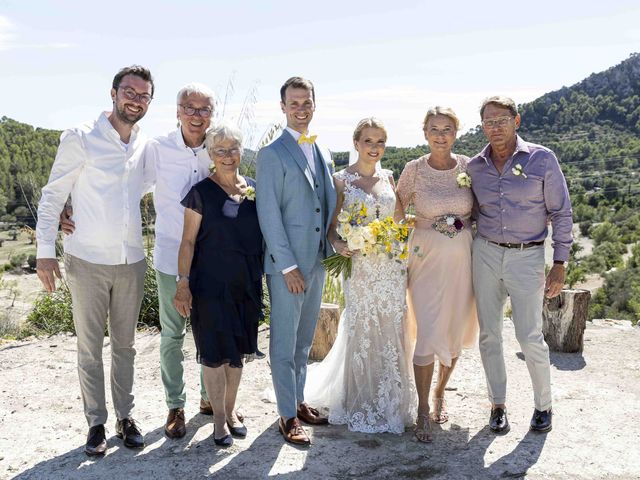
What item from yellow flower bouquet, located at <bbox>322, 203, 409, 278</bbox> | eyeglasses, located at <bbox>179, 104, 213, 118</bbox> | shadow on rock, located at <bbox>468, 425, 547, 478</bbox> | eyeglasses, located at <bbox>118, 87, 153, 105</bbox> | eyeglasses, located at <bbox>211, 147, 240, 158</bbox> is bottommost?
shadow on rock, located at <bbox>468, 425, 547, 478</bbox>

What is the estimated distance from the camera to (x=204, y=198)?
4359mm

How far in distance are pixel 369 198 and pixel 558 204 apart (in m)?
1.37

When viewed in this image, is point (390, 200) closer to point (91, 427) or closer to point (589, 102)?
point (91, 427)

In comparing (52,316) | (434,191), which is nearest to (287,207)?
(434,191)

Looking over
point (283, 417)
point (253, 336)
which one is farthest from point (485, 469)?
point (253, 336)

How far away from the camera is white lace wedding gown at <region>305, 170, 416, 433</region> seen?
497cm

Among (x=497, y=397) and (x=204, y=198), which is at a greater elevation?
(x=204, y=198)

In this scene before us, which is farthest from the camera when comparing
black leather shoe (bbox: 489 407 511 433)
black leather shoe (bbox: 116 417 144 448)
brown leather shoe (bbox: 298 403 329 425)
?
brown leather shoe (bbox: 298 403 329 425)

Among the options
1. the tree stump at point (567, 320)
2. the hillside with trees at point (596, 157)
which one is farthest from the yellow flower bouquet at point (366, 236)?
the hillside with trees at point (596, 157)

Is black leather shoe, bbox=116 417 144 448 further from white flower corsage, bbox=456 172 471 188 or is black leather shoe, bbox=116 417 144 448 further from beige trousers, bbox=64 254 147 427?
white flower corsage, bbox=456 172 471 188

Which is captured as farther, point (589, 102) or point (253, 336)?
point (589, 102)

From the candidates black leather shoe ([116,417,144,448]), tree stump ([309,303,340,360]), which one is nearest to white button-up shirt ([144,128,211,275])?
black leather shoe ([116,417,144,448])

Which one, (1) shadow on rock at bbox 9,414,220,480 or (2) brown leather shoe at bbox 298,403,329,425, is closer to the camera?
(1) shadow on rock at bbox 9,414,220,480

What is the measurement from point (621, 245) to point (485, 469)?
42.3m
